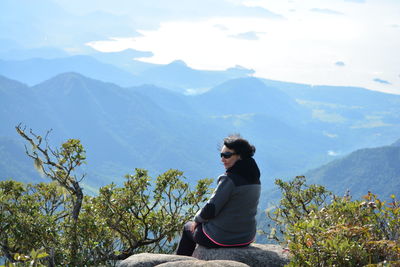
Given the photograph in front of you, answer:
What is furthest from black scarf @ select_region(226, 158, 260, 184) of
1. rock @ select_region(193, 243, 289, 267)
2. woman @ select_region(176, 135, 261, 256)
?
rock @ select_region(193, 243, 289, 267)

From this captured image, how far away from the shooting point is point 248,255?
937 centimetres

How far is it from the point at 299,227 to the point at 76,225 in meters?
7.48

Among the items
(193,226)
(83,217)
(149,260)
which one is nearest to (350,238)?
(149,260)

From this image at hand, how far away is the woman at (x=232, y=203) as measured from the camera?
9219 millimetres

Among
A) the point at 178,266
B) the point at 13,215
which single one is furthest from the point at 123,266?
the point at 13,215

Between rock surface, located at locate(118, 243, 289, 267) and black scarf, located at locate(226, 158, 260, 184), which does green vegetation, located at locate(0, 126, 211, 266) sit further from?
black scarf, located at locate(226, 158, 260, 184)

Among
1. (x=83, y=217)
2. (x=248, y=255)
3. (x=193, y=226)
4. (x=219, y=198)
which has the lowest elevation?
(x=83, y=217)

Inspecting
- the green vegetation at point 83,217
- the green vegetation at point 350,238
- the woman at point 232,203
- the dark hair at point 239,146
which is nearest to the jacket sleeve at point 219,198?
the woman at point 232,203

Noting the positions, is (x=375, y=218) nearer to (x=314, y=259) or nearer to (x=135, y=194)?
(x=314, y=259)

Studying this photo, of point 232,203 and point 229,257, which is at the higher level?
point 232,203

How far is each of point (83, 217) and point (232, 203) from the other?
4.97 metres

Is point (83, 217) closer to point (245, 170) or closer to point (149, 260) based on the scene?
point (149, 260)

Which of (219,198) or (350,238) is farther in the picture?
(219,198)

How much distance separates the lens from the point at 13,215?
1234 centimetres
